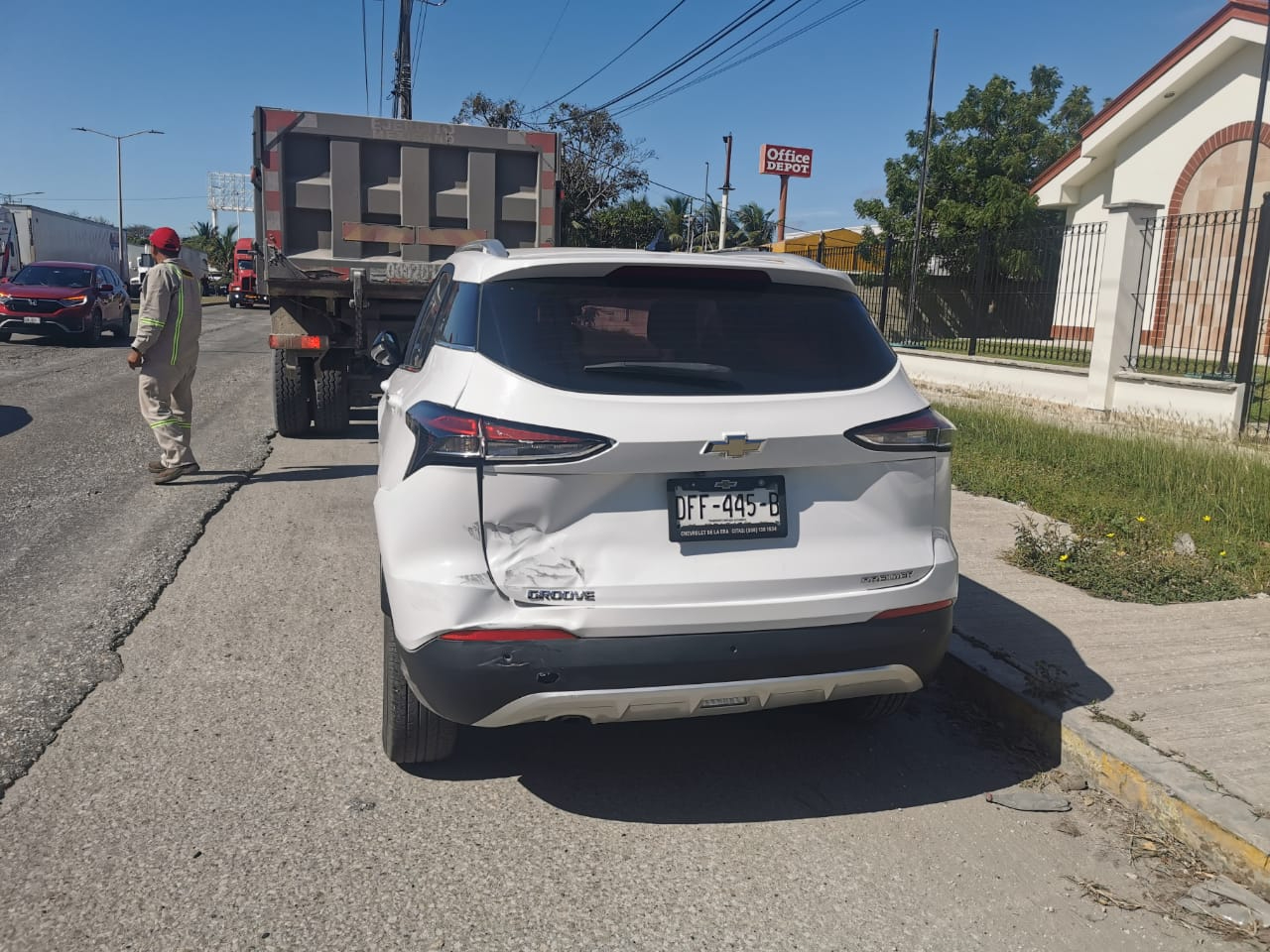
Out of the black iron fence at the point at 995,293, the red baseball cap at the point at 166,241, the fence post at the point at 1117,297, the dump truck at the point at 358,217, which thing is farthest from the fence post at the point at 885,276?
the red baseball cap at the point at 166,241

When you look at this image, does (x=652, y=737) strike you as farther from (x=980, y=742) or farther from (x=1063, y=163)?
(x=1063, y=163)

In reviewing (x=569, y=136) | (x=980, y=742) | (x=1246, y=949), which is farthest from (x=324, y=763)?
(x=569, y=136)

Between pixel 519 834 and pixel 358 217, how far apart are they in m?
8.88

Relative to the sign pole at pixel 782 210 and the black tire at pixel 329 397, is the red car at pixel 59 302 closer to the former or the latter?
the black tire at pixel 329 397

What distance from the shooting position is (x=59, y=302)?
68.0 ft

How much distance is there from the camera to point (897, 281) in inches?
827

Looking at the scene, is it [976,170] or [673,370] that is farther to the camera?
[976,170]

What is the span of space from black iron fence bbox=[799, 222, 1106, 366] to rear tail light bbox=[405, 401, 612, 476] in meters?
12.7

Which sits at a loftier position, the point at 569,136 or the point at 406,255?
the point at 569,136

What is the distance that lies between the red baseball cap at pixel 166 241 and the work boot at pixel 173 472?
1.68 meters

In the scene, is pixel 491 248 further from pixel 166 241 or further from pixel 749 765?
pixel 166 241

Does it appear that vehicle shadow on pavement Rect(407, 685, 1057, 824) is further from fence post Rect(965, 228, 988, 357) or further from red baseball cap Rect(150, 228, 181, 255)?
fence post Rect(965, 228, 988, 357)

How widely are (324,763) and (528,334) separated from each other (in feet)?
5.56

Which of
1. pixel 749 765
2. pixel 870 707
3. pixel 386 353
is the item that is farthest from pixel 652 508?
Result: pixel 386 353
